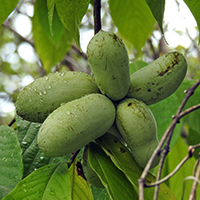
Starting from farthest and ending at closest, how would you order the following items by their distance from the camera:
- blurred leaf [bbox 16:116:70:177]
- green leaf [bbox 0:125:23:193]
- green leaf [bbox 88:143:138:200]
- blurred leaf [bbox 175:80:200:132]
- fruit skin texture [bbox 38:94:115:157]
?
blurred leaf [bbox 175:80:200:132] → blurred leaf [bbox 16:116:70:177] → green leaf [bbox 0:125:23:193] → green leaf [bbox 88:143:138:200] → fruit skin texture [bbox 38:94:115:157]

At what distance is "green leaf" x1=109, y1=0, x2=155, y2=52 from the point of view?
132cm

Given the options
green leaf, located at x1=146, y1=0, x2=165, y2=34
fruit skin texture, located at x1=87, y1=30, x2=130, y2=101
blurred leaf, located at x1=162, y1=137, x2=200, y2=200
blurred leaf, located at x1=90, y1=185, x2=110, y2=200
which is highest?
green leaf, located at x1=146, y1=0, x2=165, y2=34

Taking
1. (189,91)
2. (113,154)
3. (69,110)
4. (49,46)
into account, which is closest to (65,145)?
(69,110)

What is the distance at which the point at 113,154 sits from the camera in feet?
2.98

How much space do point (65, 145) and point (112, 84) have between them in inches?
9.5

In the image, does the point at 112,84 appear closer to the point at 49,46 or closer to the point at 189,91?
the point at 189,91

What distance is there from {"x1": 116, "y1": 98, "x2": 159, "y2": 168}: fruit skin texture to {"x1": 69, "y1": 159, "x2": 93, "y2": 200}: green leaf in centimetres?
23

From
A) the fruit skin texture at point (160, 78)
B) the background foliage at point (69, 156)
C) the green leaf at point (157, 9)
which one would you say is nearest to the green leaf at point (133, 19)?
the background foliage at point (69, 156)

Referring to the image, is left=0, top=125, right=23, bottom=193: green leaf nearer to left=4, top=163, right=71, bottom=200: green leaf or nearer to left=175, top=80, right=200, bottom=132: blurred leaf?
left=4, top=163, right=71, bottom=200: green leaf

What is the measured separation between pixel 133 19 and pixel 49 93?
79 cm

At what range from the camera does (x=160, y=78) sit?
2.86ft

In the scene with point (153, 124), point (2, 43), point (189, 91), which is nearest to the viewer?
point (189, 91)

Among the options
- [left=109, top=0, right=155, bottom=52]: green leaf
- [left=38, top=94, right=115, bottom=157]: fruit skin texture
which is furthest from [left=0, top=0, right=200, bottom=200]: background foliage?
[left=38, top=94, right=115, bottom=157]: fruit skin texture

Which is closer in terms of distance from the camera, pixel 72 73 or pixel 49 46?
pixel 72 73
